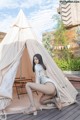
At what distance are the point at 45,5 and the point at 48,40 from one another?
8.66 ft

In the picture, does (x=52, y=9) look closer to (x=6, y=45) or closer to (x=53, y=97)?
(x=6, y=45)

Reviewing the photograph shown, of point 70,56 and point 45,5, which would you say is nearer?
point 70,56

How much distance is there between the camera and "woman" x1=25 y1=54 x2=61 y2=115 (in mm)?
4238

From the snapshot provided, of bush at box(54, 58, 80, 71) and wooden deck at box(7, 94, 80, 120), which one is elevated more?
bush at box(54, 58, 80, 71)

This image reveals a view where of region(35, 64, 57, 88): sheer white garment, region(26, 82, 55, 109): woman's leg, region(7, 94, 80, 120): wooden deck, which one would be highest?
region(35, 64, 57, 88): sheer white garment

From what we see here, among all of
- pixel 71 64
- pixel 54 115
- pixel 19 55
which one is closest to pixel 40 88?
pixel 54 115

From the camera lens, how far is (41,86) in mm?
4336

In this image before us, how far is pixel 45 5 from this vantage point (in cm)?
1390

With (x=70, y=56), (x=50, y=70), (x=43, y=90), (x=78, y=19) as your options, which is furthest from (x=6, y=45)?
(x=78, y=19)

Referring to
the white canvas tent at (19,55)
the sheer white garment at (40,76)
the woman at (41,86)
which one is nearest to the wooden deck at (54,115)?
the woman at (41,86)

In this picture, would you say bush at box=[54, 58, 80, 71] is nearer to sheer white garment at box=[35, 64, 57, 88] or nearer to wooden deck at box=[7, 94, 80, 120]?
sheer white garment at box=[35, 64, 57, 88]

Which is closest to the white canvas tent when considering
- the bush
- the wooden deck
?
the wooden deck

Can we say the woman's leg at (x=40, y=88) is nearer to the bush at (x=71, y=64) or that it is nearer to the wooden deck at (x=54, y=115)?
the wooden deck at (x=54, y=115)

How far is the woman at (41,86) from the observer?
4.24 meters
